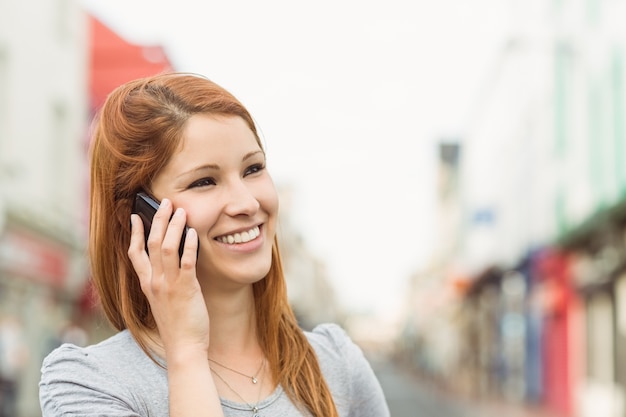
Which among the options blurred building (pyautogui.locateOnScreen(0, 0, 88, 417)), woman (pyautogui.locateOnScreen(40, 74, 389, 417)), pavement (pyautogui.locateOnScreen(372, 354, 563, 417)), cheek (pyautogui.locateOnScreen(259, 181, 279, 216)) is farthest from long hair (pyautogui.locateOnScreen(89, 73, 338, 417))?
pavement (pyautogui.locateOnScreen(372, 354, 563, 417))

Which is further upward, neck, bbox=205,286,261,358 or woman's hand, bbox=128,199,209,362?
woman's hand, bbox=128,199,209,362

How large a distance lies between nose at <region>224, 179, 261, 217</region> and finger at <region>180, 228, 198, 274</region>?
0.12m

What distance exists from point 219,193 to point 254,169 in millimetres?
117

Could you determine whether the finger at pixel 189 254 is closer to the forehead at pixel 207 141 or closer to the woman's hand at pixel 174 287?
the woman's hand at pixel 174 287

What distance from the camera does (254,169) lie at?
2070 mm

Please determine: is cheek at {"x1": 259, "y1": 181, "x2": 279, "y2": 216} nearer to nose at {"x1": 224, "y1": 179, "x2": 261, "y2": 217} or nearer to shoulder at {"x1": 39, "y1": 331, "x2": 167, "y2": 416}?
nose at {"x1": 224, "y1": 179, "x2": 261, "y2": 217}

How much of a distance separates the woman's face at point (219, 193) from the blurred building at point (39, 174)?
1276 centimetres

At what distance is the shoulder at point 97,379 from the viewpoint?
72.4 inches

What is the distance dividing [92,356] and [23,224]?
55.2 feet

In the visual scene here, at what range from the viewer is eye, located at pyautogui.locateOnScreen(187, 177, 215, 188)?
6.51 feet

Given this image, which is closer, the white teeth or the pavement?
the white teeth

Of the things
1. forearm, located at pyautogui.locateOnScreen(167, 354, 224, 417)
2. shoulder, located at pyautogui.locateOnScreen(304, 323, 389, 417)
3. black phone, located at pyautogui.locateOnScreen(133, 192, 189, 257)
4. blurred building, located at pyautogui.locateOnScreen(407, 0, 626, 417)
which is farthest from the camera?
blurred building, located at pyautogui.locateOnScreen(407, 0, 626, 417)

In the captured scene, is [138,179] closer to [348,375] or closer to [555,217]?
[348,375]

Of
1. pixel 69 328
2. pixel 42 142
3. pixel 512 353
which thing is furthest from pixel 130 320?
pixel 512 353
